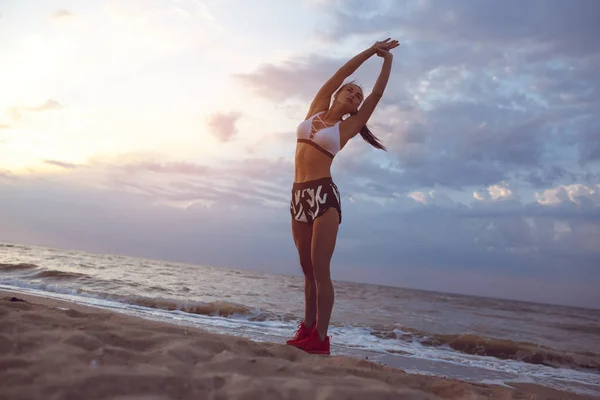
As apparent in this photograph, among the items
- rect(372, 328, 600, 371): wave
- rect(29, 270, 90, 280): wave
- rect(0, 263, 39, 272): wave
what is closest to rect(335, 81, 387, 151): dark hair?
rect(372, 328, 600, 371): wave

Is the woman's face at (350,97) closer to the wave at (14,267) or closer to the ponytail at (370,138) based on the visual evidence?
the ponytail at (370,138)

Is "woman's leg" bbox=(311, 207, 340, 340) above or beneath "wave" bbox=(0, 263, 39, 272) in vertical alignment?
above

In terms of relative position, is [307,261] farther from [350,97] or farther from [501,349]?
[501,349]

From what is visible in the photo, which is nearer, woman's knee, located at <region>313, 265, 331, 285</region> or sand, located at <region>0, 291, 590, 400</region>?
sand, located at <region>0, 291, 590, 400</region>

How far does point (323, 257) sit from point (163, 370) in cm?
175

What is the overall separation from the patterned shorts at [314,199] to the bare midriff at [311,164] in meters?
0.05

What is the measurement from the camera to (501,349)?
715cm

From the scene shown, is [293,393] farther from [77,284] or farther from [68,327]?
[77,284]

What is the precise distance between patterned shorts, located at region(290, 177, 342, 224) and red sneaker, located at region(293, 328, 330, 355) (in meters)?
0.95

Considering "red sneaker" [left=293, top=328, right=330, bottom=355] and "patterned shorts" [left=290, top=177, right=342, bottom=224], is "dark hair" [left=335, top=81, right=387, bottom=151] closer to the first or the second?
"patterned shorts" [left=290, top=177, right=342, bottom=224]

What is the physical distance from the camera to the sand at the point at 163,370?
1.87 meters

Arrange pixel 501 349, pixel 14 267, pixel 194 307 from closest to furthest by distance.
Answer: pixel 501 349 < pixel 194 307 < pixel 14 267

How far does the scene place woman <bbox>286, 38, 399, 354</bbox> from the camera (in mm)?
→ 3623

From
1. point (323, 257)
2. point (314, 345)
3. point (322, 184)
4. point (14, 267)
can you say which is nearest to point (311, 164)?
point (322, 184)
